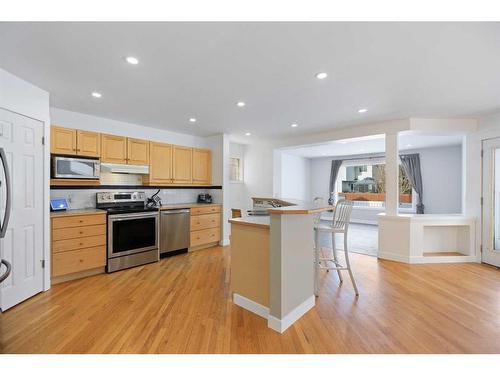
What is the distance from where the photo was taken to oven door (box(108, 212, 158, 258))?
11.1 feet

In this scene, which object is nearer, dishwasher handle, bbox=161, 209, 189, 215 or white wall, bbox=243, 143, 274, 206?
dishwasher handle, bbox=161, 209, 189, 215

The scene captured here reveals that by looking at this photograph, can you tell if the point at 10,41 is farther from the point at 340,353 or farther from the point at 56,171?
the point at 340,353

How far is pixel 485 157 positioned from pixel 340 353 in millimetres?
4217

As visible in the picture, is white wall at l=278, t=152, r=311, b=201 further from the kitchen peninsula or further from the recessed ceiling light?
the recessed ceiling light

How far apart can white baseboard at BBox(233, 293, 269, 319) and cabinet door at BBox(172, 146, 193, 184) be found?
290cm

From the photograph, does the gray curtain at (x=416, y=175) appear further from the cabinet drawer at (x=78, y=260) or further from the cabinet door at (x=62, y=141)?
the cabinet door at (x=62, y=141)

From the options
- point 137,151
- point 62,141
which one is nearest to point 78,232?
point 62,141

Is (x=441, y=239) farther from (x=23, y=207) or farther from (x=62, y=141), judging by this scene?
(x=62, y=141)

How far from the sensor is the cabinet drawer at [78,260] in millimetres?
2908

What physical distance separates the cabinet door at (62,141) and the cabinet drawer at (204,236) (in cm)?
241

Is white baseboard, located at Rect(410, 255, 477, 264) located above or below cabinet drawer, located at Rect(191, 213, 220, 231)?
below

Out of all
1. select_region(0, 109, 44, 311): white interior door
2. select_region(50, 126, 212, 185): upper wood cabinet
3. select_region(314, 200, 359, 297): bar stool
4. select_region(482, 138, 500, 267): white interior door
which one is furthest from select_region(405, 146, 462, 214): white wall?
select_region(0, 109, 44, 311): white interior door

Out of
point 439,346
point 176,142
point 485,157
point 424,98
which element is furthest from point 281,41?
point 485,157

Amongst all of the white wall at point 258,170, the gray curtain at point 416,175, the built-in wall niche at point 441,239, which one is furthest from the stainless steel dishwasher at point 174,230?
the gray curtain at point 416,175
